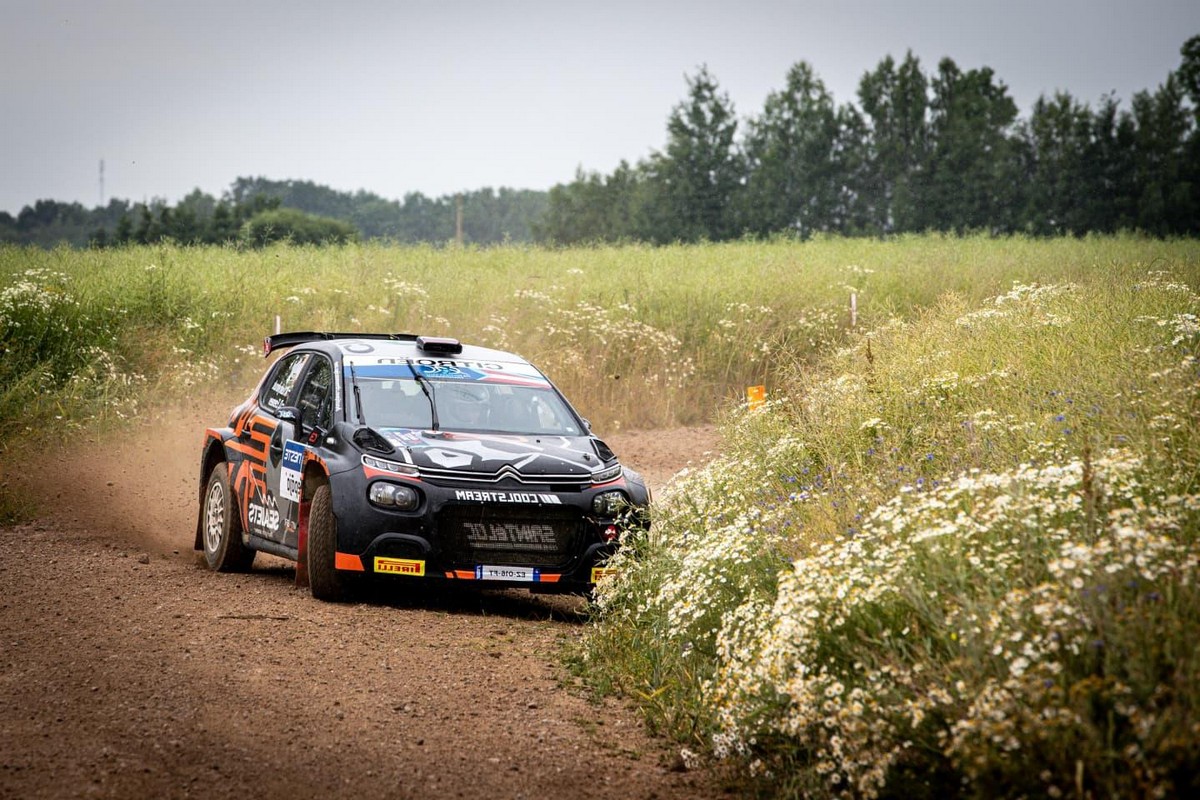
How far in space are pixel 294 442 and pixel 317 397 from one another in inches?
19.6

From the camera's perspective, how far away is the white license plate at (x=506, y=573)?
8766 mm

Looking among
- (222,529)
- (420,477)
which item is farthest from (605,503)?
(222,529)

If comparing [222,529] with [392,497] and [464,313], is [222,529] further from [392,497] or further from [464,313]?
[464,313]

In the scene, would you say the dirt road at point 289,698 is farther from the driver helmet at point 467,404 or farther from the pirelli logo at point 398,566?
the driver helmet at point 467,404

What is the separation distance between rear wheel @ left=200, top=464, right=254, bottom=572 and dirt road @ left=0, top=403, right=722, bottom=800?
0.26 m

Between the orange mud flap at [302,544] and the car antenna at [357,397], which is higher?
the car antenna at [357,397]

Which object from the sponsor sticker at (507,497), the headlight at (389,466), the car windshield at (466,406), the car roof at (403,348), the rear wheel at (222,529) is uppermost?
the car roof at (403,348)

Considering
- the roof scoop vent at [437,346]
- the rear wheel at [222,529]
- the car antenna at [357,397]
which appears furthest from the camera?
the rear wheel at [222,529]

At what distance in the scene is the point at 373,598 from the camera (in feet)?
30.5

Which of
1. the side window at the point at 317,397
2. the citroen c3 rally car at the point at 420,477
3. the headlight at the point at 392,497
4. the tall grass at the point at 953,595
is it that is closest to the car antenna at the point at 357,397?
the citroen c3 rally car at the point at 420,477

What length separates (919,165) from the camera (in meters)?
69.2

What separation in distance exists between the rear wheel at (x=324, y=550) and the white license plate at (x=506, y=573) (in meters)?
0.91

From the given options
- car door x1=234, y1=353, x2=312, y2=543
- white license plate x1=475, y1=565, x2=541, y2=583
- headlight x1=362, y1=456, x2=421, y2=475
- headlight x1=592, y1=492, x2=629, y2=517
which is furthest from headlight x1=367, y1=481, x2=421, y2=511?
car door x1=234, y1=353, x2=312, y2=543

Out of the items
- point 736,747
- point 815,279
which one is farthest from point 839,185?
point 736,747
